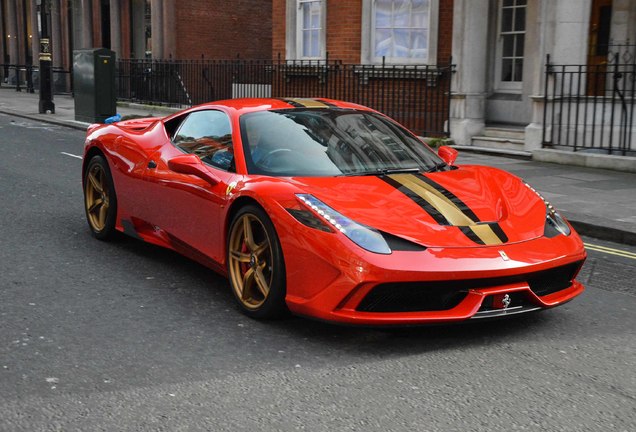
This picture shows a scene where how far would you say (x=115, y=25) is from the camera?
3047 centimetres

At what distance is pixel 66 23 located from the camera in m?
34.8

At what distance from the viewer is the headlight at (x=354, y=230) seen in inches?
173

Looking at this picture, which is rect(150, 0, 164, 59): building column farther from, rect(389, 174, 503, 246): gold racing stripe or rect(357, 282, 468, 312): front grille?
rect(357, 282, 468, 312): front grille

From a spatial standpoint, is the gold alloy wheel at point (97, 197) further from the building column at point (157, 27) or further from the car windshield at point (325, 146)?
the building column at point (157, 27)

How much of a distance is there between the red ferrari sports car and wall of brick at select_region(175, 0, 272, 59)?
73.2 ft

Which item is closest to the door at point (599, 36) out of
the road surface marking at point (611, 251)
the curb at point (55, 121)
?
the road surface marking at point (611, 251)

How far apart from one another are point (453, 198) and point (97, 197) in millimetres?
3737

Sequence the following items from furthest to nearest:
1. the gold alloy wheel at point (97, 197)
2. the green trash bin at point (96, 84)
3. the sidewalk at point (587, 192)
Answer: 1. the green trash bin at point (96, 84)
2. the sidewalk at point (587, 192)
3. the gold alloy wheel at point (97, 197)

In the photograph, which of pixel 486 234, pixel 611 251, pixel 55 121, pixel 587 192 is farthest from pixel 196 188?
pixel 55 121

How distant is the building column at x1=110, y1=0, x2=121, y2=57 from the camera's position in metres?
30.4

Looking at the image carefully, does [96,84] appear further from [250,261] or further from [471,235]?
[471,235]

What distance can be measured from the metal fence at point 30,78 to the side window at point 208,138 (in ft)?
89.8

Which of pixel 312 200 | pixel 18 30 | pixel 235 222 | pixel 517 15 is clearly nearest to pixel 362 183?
pixel 312 200

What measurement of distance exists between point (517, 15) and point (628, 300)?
11137mm
